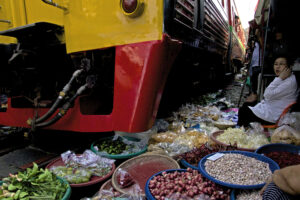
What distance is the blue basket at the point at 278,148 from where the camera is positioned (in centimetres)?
234

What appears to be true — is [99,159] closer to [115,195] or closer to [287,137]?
[115,195]

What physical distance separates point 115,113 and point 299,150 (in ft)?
6.86

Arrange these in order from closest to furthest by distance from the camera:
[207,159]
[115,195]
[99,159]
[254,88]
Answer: [115,195] < [207,159] < [99,159] < [254,88]

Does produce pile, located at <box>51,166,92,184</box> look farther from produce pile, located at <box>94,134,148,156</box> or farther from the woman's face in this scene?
the woman's face

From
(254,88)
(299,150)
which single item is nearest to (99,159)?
(299,150)

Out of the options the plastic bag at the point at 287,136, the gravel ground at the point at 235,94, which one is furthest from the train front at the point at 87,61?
the gravel ground at the point at 235,94

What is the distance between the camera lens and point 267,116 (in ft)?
11.2

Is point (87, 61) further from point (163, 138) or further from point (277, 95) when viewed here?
point (277, 95)

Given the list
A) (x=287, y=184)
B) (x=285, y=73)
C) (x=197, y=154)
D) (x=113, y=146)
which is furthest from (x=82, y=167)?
(x=285, y=73)

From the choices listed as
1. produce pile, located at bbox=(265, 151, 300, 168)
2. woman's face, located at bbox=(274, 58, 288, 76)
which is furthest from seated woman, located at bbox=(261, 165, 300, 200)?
woman's face, located at bbox=(274, 58, 288, 76)

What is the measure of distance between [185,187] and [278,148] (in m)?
1.36

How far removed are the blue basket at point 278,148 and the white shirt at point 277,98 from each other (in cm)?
110

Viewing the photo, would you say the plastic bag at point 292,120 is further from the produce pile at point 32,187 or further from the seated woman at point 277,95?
the produce pile at point 32,187

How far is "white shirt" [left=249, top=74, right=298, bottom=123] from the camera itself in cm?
321
